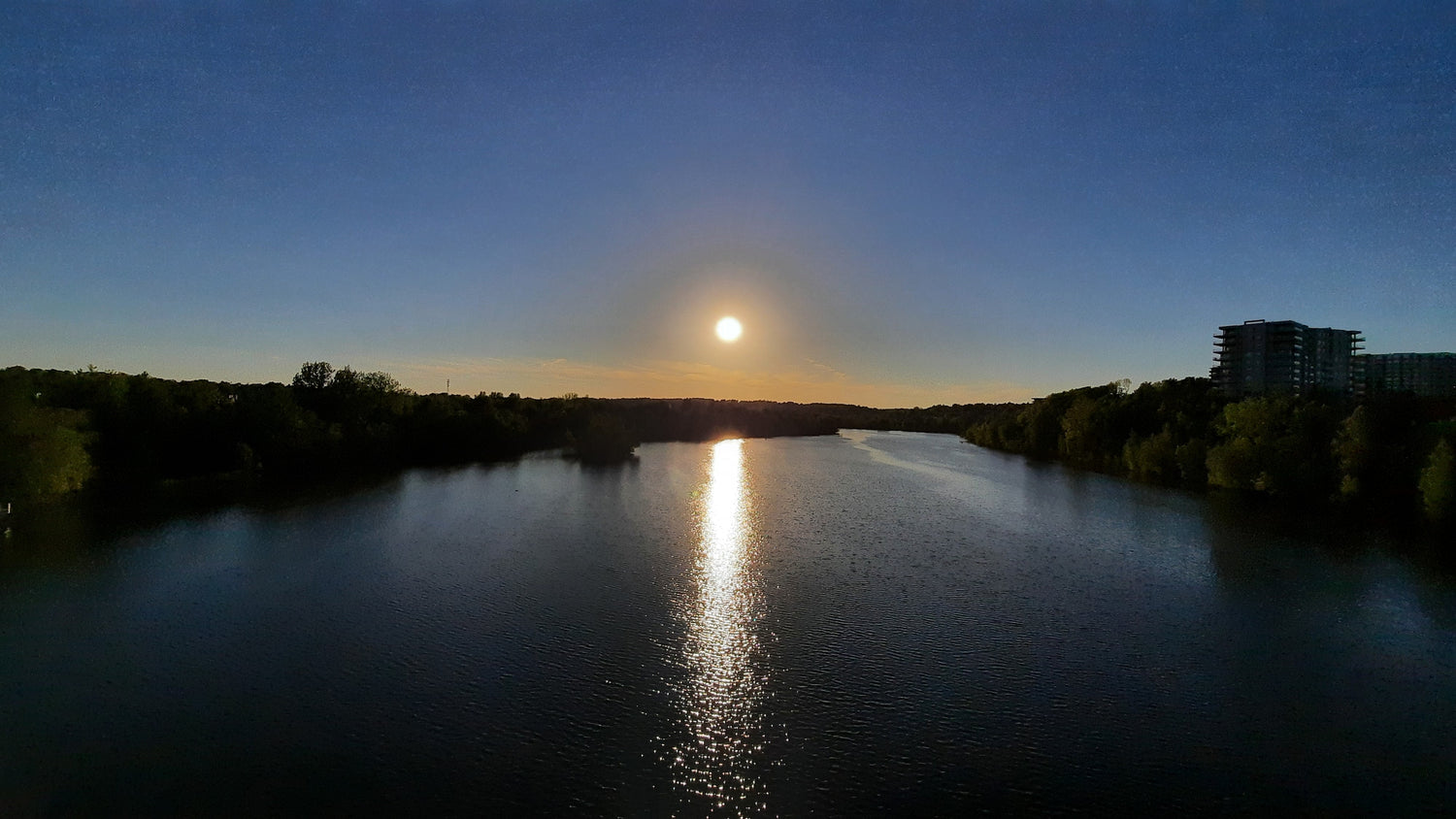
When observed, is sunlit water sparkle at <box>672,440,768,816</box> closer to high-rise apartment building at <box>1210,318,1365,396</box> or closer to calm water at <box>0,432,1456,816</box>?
calm water at <box>0,432,1456,816</box>

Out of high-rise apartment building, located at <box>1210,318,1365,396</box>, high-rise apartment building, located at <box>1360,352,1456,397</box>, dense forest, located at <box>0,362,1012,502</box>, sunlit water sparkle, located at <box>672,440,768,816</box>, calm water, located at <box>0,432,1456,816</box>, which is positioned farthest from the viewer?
high-rise apartment building, located at <box>1210,318,1365,396</box>

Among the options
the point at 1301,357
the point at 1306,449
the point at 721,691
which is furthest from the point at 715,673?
the point at 1301,357

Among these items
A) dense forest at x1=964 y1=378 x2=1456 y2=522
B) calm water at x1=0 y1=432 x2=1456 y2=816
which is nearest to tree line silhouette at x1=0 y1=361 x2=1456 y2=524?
dense forest at x1=964 y1=378 x2=1456 y2=522

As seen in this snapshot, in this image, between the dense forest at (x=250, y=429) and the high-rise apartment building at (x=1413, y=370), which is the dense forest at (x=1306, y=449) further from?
the dense forest at (x=250, y=429)

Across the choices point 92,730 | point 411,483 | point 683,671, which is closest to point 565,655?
point 683,671

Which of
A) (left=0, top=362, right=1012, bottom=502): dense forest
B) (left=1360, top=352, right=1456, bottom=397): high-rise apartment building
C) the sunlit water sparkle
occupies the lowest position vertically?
the sunlit water sparkle

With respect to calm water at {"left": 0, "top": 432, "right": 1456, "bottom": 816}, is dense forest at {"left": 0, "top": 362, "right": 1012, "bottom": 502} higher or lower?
higher

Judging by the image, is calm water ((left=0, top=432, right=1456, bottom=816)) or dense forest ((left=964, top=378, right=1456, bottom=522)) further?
dense forest ((left=964, top=378, right=1456, bottom=522))

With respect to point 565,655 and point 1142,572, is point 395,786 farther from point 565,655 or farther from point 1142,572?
point 1142,572

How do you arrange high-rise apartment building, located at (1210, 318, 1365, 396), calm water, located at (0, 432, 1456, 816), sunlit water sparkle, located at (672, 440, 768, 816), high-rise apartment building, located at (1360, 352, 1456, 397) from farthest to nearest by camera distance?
high-rise apartment building, located at (1210, 318, 1365, 396) < high-rise apartment building, located at (1360, 352, 1456, 397) < calm water, located at (0, 432, 1456, 816) < sunlit water sparkle, located at (672, 440, 768, 816)
